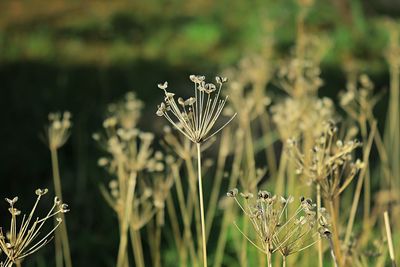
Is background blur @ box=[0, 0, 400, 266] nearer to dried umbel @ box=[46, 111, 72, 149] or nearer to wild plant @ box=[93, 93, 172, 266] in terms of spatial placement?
dried umbel @ box=[46, 111, 72, 149]

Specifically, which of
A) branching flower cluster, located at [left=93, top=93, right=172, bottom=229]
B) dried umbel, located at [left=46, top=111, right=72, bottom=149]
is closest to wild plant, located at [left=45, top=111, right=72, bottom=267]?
dried umbel, located at [left=46, top=111, right=72, bottom=149]

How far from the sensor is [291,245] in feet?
4.50

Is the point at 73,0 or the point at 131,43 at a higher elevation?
the point at 73,0

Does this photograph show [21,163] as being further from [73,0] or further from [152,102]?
[73,0]

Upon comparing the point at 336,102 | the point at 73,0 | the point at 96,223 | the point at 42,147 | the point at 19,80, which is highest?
the point at 73,0

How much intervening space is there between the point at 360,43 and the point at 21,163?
4.11 meters

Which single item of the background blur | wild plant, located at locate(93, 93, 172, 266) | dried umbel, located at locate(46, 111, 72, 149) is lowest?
wild plant, located at locate(93, 93, 172, 266)

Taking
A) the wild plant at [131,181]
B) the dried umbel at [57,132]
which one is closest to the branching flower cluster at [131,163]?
the wild plant at [131,181]

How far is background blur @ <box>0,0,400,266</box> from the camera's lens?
3.91 metres

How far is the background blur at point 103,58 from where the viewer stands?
3.91 m

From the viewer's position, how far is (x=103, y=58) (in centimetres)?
636

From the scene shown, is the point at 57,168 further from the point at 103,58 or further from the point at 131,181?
the point at 103,58

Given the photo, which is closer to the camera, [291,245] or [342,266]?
[291,245]

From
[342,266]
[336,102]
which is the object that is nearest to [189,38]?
[336,102]
